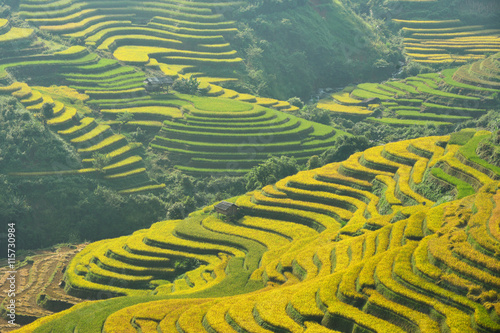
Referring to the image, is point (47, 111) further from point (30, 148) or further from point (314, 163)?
point (314, 163)

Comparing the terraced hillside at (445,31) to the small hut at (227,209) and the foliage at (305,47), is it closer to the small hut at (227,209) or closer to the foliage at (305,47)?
the foliage at (305,47)

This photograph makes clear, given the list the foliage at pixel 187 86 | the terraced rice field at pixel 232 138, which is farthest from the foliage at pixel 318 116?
the foliage at pixel 187 86

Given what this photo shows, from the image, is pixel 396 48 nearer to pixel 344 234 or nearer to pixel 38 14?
pixel 38 14

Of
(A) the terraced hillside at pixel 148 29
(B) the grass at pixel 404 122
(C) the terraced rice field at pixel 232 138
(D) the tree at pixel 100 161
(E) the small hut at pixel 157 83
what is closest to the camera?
(D) the tree at pixel 100 161

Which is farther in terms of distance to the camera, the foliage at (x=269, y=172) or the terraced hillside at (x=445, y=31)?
the terraced hillside at (x=445, y=31)

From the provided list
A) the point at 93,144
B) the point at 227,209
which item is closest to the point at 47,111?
the point at 93,144

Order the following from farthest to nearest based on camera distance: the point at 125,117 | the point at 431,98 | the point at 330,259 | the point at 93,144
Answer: the point at 431,98 → the point at 125,117 → the point at 93,144 → the point at 330,259

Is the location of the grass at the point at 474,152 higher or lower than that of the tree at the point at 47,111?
higher
